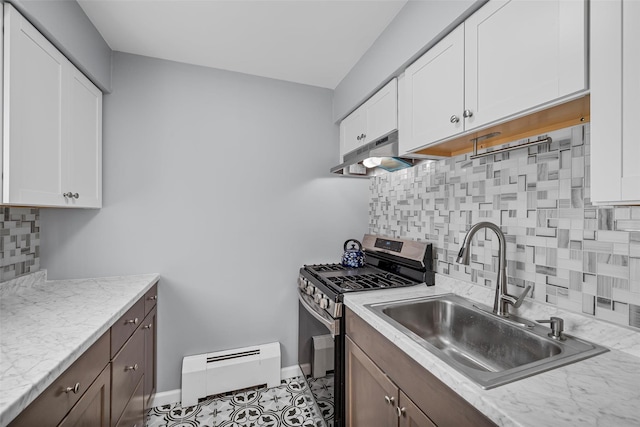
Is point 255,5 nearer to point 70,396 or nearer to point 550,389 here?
point 70,396

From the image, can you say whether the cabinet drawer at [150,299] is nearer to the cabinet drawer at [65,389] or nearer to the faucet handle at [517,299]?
the cabinet drawer at [65,389]

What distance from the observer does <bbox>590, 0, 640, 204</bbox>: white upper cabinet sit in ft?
2.15

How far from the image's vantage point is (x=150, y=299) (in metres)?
1.83

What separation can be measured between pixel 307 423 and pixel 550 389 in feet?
5.08

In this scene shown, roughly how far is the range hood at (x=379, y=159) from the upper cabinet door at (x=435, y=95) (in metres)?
0.08

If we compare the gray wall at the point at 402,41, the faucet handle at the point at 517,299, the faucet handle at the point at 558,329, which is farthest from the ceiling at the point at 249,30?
the faucet handle at the point at 558,329

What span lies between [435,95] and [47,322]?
1.95 meters

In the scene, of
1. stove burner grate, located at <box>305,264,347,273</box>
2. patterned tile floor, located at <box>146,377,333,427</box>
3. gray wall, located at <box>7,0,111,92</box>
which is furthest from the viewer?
stove burner grate, located at <box>305,264,347,273</box>

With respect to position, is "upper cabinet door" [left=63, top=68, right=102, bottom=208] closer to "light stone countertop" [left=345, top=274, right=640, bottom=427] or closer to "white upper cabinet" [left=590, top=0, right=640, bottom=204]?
"light stone countertop" [left=345, top=274, right=640, bottom=427]

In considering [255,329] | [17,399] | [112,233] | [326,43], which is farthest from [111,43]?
[255,329]

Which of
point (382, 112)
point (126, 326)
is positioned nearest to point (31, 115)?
point (126, 326)

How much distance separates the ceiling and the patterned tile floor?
6.78 ft

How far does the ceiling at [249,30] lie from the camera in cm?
150

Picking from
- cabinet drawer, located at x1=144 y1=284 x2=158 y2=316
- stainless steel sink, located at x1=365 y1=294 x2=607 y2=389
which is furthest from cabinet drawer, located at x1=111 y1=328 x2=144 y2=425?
stainless steel sink, located at x1=365 y1=294 x2=607 y2=389
